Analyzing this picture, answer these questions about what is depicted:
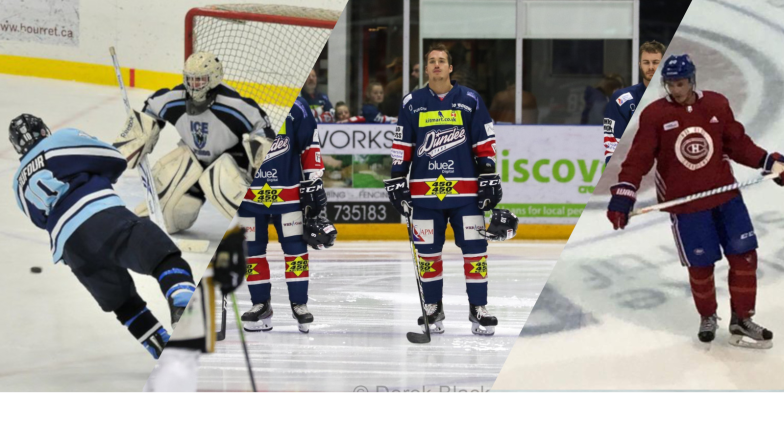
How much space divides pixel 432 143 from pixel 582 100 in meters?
0.58

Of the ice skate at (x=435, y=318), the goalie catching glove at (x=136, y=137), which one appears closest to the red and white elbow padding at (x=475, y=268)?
the ice skate at (x=435, y=318)

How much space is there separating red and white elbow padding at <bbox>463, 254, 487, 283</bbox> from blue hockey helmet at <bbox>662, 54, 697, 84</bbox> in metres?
0.66

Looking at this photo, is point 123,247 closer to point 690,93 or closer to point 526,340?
point 526,340

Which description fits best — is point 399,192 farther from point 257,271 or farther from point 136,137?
point 136,137

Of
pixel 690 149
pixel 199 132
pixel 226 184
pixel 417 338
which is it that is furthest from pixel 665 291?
pixel 199 132

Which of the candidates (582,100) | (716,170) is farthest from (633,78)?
(716,170)

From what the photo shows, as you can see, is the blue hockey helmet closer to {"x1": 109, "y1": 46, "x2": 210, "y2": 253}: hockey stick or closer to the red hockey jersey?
the red hockey jersey

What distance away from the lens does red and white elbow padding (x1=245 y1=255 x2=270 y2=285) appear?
8.52 ft

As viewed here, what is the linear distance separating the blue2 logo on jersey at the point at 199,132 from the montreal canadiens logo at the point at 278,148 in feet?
0.57

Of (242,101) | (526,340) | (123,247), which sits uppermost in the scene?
(242,101)

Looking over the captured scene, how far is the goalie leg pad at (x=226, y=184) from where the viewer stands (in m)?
2.50

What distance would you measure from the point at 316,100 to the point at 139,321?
747 millimetres

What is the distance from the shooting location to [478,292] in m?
2.60

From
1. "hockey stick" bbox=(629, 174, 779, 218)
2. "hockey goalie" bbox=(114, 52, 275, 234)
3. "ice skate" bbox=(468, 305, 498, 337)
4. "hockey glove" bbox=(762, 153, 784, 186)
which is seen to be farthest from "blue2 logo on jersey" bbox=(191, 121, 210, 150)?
"hockey glove" bbox=(762, 153, 784, 186)
